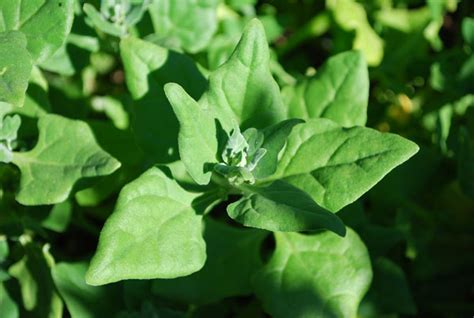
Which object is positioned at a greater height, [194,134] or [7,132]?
[194,134]

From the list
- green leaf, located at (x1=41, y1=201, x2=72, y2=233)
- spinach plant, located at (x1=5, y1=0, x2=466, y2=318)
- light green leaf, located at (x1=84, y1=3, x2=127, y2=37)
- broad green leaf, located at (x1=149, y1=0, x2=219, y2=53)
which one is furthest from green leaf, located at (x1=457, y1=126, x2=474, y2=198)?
green leaf, located at (x1=41, y1=201, x2=72, y2=233)

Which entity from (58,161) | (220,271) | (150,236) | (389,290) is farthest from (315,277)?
(58,161)

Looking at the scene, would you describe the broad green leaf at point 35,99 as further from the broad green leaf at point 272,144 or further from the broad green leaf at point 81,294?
the broad green leaf at point 272,144

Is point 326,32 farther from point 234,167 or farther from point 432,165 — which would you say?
point 234,167

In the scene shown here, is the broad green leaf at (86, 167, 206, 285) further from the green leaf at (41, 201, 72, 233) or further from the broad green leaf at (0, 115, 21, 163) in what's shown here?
the green leaf at (41, 201, 72, 233)

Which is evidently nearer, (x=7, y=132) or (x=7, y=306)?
(x=7, y=132)

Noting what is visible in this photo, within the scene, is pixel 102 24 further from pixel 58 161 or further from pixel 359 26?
pixel 359 26

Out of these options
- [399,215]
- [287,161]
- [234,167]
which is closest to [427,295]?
[399,215]

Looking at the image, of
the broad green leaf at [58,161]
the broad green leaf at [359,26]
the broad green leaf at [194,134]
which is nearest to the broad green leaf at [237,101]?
the broad green leaf at [194,134]
